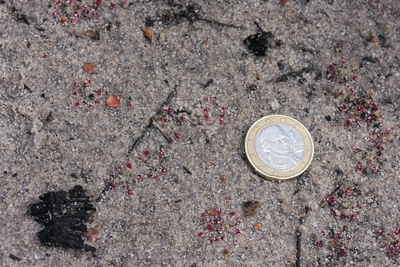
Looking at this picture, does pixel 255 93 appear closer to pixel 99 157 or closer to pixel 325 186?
pixel 325 186

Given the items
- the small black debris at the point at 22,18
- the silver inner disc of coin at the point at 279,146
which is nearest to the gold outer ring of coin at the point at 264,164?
the silver inner disc of coin at the point at 279,146

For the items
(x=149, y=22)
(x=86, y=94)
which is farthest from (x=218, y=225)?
(x=149, y=22)

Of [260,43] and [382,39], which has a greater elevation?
[382,39]

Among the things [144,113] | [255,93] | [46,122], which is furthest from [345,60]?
[46,122]

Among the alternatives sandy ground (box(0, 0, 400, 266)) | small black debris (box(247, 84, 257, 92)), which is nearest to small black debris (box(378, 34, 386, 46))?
sandy ground (box(0, 0, 400, 266))

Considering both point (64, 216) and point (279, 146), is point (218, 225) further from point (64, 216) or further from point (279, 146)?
point (64, 216)

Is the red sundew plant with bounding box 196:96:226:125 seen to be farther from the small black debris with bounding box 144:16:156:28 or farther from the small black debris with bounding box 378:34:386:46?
the small black debris with bounding box 378:34:386:46

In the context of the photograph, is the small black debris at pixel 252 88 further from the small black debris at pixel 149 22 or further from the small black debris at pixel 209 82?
the small black debris at pixel 149 22
